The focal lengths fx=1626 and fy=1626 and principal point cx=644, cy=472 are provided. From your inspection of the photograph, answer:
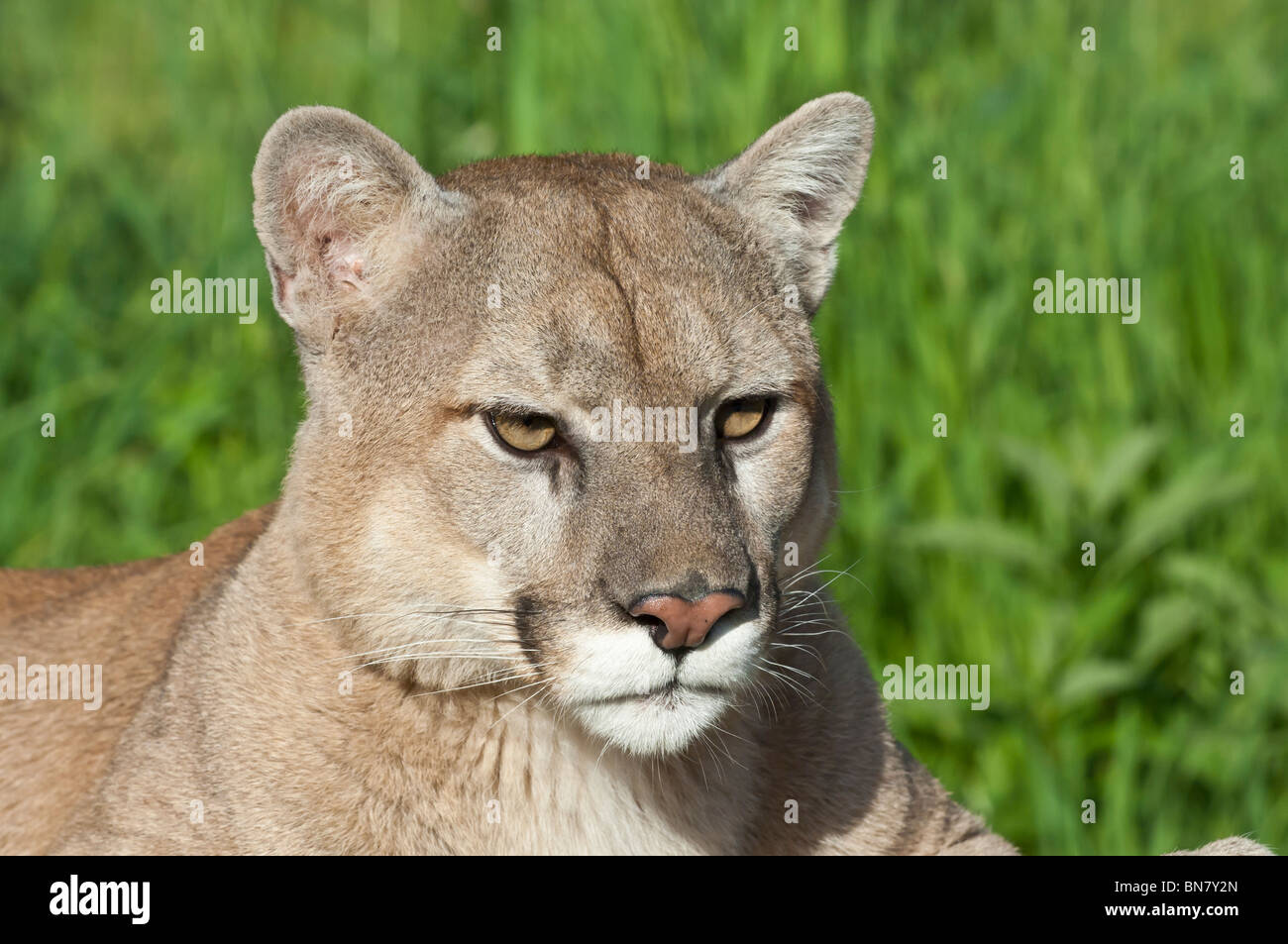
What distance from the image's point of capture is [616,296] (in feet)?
11.7

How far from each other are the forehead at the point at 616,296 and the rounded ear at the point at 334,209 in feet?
0.61

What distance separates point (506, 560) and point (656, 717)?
18.0 inches

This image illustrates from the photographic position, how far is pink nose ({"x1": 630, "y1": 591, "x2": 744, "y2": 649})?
322cm

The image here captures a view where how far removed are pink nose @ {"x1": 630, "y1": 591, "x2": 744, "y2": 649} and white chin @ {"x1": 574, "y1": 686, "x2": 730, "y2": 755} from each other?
0.48ft

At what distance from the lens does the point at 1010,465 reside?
6.06 metres

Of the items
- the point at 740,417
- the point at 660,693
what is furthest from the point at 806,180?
the point at 660,693

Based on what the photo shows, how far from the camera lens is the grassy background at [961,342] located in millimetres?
5742

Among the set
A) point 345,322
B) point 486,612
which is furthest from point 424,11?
point 486,612

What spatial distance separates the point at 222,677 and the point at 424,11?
5.09m
